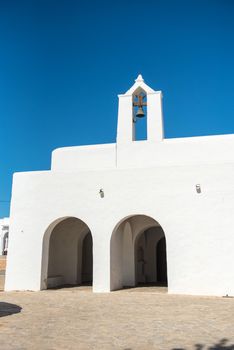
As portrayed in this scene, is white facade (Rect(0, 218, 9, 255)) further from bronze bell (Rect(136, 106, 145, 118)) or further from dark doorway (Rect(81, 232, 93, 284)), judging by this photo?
bronze bell (Rect(136, 106, 145, 118))

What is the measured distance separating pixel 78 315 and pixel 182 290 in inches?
173

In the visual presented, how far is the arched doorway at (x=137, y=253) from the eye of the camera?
12.1 metres

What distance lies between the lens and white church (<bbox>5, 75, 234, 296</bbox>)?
1080cm

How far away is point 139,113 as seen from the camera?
1341 centimetres

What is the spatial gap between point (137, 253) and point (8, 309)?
7.09m

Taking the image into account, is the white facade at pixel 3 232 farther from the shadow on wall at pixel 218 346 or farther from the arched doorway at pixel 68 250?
the shadow on wall at pixel 218 346

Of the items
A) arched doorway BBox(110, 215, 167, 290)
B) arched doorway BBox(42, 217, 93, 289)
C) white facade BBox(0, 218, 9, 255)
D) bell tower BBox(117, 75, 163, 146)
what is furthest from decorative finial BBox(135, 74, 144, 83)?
white facade BBox(0, 218, 9, 255)

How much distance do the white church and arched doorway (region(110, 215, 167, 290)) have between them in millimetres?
41

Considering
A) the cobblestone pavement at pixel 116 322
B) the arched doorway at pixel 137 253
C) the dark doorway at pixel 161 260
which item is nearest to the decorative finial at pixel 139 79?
the arched doorway at pixel 137 253

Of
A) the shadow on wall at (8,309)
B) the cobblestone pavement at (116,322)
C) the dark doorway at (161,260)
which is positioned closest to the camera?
the cobblestone pavement at (116,322)

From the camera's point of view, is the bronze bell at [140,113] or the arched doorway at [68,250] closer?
the bronze bell at [140,113]

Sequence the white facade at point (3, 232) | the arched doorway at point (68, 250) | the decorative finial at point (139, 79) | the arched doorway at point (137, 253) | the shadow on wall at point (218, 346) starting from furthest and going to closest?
the white facade at point (3, 232)
the arched doorway at point (68, 250)
the decorative finial at point (139, 79)
the arched doorway at point (137, 253)
the shadow on wall at point (218, 346)

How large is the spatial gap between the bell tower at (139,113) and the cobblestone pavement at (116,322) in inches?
220

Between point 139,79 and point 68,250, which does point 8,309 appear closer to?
point 68,250
